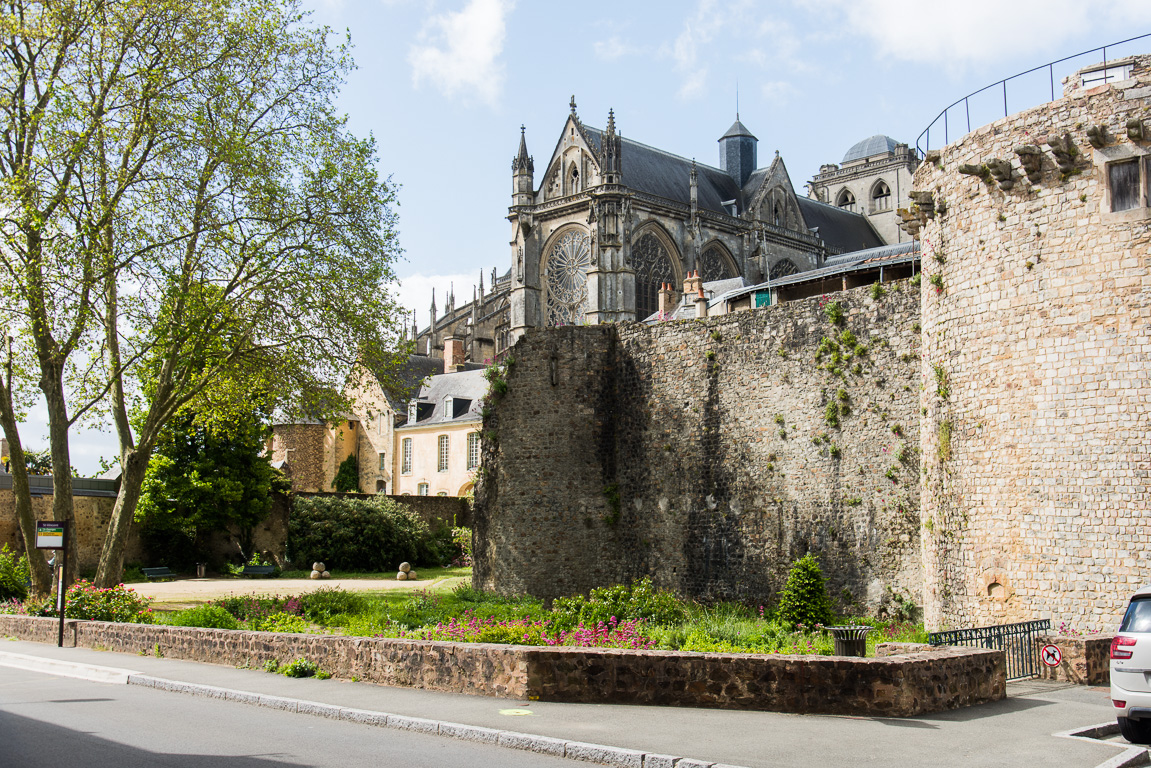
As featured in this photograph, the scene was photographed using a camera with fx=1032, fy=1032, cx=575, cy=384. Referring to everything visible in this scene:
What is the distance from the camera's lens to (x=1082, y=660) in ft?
32.9

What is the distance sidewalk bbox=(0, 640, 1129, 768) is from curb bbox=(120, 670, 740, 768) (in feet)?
0.50

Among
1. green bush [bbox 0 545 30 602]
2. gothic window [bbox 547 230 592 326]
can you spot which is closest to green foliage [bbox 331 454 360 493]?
gothic window [bbox 547 230 592 326]

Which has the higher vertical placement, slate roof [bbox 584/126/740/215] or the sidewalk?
slate roof [bbox 584/126/740/215]

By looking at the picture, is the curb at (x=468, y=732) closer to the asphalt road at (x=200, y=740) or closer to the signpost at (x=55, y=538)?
the asphalt road at (x=200, y=740)

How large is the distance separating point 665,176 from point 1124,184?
1820 inches

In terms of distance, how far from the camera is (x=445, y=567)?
35188mm

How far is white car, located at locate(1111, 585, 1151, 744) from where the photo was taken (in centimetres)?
723

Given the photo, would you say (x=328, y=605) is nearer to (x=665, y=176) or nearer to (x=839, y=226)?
(x=665, y=176)

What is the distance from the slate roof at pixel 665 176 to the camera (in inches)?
2174

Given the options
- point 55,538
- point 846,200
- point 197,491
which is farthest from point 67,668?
point 846,200

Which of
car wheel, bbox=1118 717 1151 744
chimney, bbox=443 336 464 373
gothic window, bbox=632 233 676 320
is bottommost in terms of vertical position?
car wheel, bbox=1118 717 1151 744

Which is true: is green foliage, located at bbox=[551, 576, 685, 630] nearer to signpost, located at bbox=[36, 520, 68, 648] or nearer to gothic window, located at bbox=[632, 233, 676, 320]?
signpost, located at bbox=[36, 520, 68, 648]

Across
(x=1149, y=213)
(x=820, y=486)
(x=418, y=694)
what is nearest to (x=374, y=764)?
(x=418, y=694)

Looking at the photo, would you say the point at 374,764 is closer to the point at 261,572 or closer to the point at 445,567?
the point at 261,572
